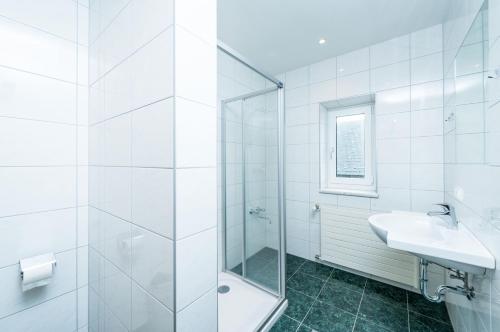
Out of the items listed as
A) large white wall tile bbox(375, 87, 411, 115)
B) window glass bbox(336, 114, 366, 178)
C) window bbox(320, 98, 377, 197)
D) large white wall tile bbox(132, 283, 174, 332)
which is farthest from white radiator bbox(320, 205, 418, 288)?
large white wall tile bbox(132, 283, 174, 332)

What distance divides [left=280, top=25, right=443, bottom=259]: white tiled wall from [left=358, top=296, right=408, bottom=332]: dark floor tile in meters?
0.70

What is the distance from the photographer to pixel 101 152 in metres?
0.95

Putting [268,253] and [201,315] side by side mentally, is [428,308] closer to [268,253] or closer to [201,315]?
[268,253]

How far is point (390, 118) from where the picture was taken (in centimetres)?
178

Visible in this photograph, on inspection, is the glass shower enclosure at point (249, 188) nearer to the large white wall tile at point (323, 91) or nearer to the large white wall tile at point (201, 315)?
the large white wall tile at point (323, 91)

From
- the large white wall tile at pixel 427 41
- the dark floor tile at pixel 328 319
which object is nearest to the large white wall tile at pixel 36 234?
the dark floor tile at pixel 328 319

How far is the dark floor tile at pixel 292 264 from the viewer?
2058 mm

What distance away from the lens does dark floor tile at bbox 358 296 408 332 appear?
1368 millimetres

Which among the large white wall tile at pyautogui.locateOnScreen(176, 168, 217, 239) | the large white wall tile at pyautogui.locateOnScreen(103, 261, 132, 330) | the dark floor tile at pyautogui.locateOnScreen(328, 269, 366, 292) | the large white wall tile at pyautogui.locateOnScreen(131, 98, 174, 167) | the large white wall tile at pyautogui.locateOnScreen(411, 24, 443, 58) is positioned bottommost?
the dark floor tile at pyautogui.locateOnScreen(328, 269, 366, 292)

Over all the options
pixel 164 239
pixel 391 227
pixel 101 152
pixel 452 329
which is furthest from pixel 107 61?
pixel 452 329

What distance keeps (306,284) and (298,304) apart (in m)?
0.29

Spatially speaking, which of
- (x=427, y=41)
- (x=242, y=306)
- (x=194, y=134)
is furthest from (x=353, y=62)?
(x=242, y=306)

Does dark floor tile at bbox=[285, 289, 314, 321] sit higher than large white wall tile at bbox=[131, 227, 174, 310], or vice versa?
large white wall tile at bbox=[131, 227, 174, 310]

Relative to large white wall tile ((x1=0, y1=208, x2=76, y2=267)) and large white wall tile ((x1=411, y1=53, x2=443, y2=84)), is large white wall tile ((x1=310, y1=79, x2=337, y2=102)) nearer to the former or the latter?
large white wall tile ((x1=411, y1=53, x2=443, y2=84))
